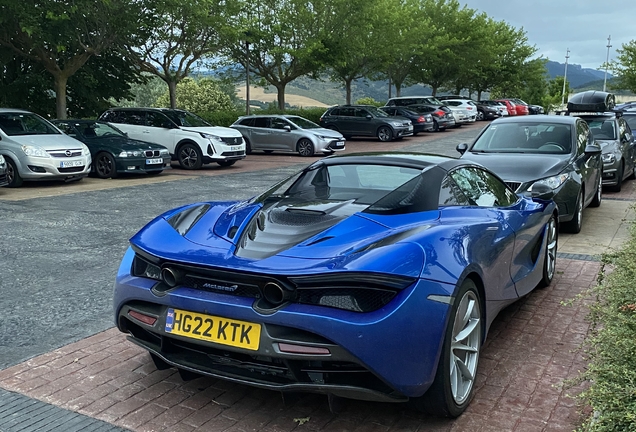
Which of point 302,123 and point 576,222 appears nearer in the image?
point 576,222

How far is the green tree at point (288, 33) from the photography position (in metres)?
29.6

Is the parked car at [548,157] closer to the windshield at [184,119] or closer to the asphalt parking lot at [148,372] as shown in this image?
the asphalt parking lot at [148,372]

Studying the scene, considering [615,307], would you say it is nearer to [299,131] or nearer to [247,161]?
[247,161]

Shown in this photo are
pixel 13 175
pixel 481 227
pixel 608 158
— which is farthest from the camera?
pixel 13 175

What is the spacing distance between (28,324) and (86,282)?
120cm

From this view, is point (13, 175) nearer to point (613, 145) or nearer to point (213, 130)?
point (213, 130)

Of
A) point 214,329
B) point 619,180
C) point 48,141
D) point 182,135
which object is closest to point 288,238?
point 214,329

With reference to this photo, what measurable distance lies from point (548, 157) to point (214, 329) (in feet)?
22.8

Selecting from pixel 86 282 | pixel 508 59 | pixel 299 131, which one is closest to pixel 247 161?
pixel 299 131

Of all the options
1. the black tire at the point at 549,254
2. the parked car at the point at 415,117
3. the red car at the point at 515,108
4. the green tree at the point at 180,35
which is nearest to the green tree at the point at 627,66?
the red car at the point at 515,108

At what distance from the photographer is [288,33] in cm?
3028

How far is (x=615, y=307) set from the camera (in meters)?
3.78

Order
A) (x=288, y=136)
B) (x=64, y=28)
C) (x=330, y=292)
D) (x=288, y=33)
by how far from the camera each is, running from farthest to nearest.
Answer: (x=288, y=33), (x=288, y=136), (x=64, y=28), (x=330, y=292)

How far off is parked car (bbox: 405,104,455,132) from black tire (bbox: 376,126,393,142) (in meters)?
→ 5.42
